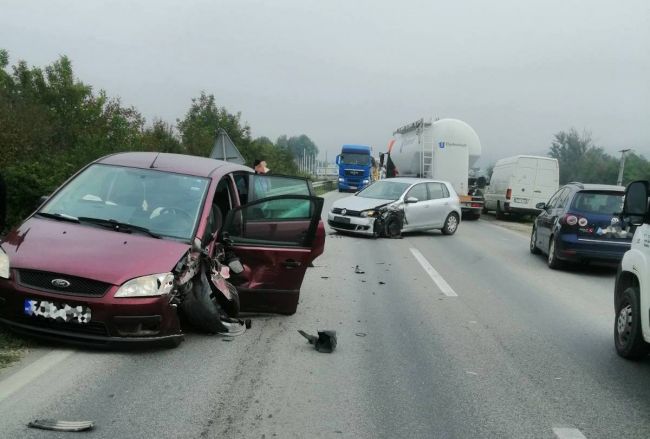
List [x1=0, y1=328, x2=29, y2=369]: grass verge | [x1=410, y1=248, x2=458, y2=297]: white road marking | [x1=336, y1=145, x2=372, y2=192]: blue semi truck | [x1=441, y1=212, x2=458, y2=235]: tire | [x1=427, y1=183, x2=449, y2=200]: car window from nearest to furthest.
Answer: [x1=0, y1=328, x2=29, y2=369]: grass verge
[x1=410, y1=248, x2=458, y2=297]: white road marking
[x1=427, y1=183, x2=449, y2=200]: car window
[x1=441, y1=212, x2=458, y2=235]: tire
[x1=336, y1=145, x2=372, y2=192]: blue semi truck

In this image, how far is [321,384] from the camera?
16.1 feet

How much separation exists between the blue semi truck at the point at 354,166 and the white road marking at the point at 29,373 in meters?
42.8

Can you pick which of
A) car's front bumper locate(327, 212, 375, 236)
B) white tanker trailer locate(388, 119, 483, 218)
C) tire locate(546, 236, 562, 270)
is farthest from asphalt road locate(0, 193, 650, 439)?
white tanker trailer locate(388, 119, 483, 218)

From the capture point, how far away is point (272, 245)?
21.7 feet

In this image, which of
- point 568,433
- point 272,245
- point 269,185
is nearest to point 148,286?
point 272,245

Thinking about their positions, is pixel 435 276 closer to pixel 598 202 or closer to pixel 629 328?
pixel 598 202

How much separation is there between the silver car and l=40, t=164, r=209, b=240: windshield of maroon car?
9.90 meters

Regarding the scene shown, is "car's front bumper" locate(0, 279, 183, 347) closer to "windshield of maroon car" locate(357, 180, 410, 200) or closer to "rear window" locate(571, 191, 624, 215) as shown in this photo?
"rear window" locate(571, 191, 624, 215)

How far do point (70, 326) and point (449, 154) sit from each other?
73.9 feet

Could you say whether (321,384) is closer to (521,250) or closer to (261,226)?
(261,226)

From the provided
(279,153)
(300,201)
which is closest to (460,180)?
(300,201)

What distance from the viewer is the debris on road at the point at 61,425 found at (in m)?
3.79

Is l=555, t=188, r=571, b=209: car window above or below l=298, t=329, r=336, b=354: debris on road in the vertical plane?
above

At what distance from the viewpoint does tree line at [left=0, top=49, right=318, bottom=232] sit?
11156 millimetres
